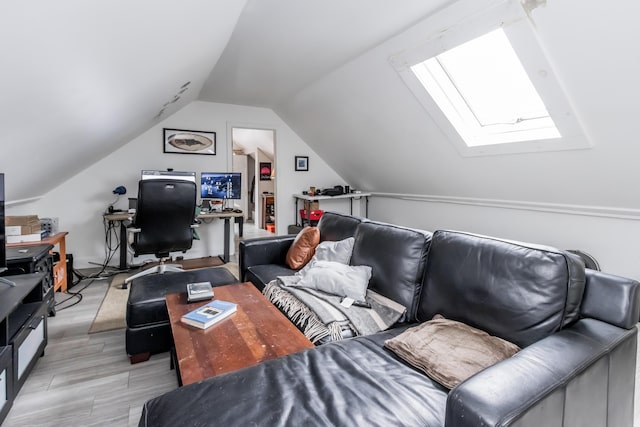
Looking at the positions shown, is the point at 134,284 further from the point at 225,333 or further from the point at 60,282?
the point at 60,282

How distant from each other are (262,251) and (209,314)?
50.2 inches

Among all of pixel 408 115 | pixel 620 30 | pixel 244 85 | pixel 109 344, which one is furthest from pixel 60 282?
pixel 620 30

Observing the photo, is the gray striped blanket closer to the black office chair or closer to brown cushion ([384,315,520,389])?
brown cushion ([384,315,520,389])

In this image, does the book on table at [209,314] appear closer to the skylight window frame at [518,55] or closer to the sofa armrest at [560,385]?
the sofa armrest at [560,385]

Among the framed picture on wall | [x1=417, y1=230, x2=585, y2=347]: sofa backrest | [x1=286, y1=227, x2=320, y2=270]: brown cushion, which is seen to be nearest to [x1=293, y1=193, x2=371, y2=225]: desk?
[x1=286, y1=227, x2=320, y2=270]: brown cushion

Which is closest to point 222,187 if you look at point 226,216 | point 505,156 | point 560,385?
point 226,216

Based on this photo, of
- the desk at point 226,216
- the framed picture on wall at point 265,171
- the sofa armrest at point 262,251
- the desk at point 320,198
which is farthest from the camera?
the framed picture on wall at point 265,171

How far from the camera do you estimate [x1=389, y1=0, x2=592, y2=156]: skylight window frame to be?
201 cm

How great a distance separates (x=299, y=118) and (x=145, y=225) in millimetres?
2656

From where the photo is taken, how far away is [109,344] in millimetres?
2213

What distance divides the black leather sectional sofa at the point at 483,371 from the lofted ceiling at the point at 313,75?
50.4 inches

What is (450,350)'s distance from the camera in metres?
1.27

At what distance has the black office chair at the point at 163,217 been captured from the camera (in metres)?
3.02

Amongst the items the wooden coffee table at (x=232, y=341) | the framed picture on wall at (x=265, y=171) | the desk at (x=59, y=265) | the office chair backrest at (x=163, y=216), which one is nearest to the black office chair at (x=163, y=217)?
the office chair backrest at (x=163, y=216)
